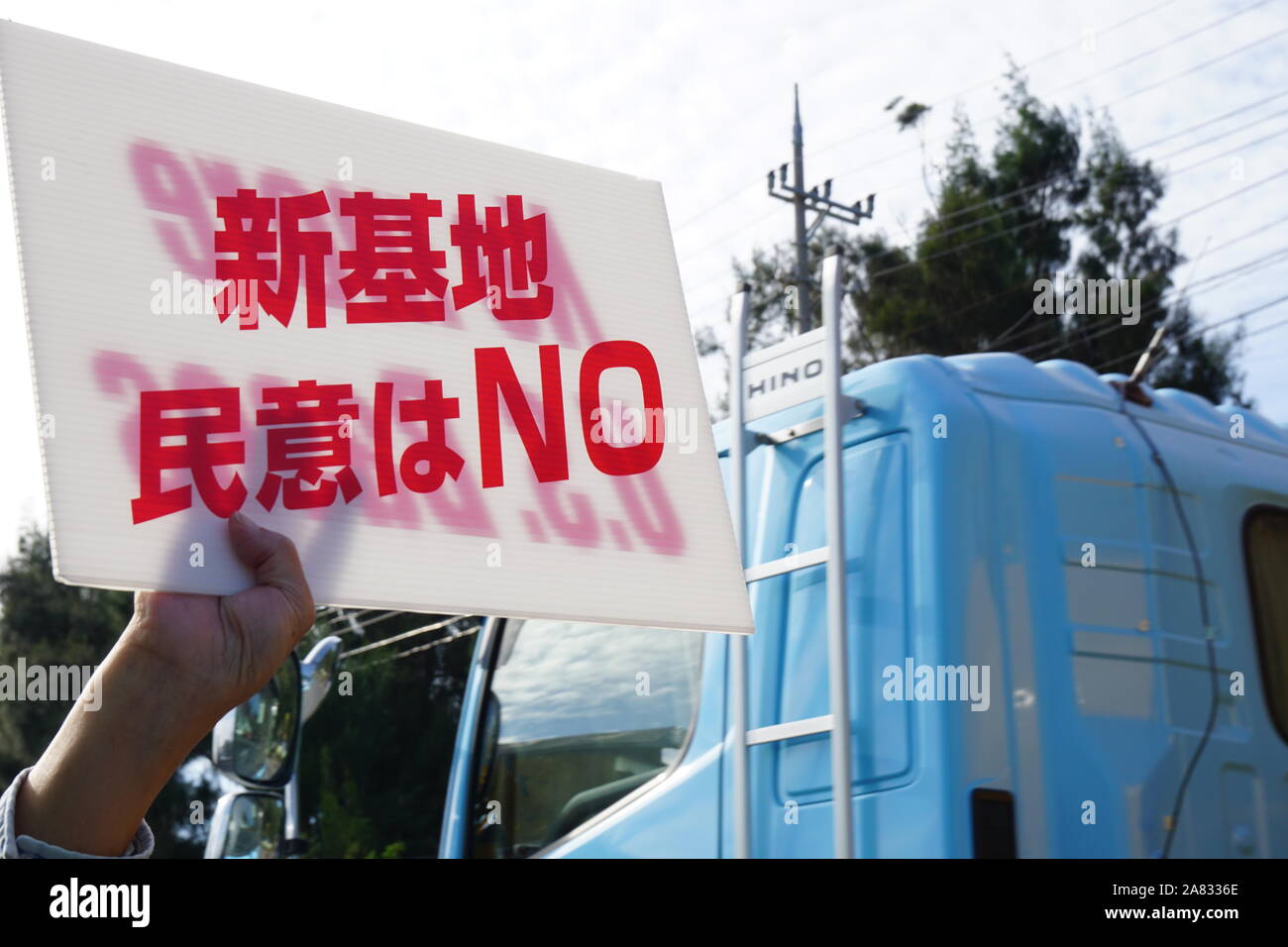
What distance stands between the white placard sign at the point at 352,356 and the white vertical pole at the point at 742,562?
0.61 meters

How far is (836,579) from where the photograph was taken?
244 centimetres

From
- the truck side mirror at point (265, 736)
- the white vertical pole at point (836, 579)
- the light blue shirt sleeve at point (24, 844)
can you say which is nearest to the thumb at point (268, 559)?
the light blue shirt sleeve at point (24, 844)

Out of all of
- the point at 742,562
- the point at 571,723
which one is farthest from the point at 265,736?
the point at 742,562

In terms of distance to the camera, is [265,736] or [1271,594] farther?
[265,736]

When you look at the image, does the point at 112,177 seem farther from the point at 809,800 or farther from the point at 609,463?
the point at 809,800

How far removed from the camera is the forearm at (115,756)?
1.50 metres

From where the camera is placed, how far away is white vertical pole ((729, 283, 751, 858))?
2559 mm

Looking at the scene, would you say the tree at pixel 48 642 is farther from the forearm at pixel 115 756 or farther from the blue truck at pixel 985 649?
the forearm at pixel 115 756

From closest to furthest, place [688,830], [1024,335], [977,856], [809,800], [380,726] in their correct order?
[977,856]
[809,800]
[688,830]
[380,726]
[1024,335]

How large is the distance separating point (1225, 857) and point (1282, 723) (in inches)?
16.3

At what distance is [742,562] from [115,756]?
126cm

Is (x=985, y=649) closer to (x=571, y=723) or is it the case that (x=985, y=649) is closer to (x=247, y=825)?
(x=571, y=723)
